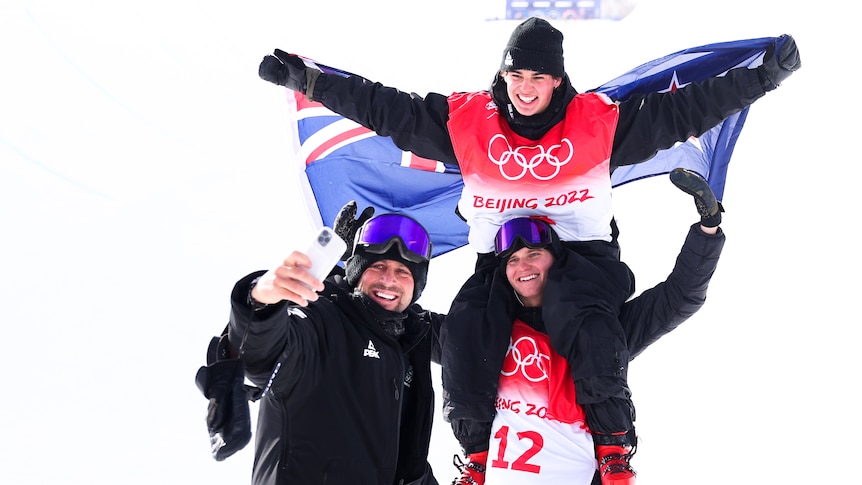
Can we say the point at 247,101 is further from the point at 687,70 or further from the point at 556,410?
the point at 556,410

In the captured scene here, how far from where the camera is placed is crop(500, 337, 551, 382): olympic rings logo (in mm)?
3510

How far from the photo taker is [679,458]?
15.6 feet

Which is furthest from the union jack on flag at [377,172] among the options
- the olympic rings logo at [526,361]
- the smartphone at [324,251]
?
the smartphone at [324,251]

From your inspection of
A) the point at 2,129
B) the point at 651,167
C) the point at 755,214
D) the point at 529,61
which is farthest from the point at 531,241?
the point at 2,129

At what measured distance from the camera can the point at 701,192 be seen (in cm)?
339

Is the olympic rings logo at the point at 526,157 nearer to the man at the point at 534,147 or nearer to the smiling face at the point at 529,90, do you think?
the man at the point at 534,147

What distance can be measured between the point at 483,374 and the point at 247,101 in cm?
324

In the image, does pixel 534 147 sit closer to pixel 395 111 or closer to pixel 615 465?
pixel 395 111

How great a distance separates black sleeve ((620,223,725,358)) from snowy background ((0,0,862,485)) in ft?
4.25

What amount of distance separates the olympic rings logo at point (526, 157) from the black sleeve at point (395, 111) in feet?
0.68

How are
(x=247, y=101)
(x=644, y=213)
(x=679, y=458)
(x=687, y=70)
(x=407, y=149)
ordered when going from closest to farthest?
1. (x=407, y=149)
2. (x=687, y=70)
3. (x=679, y=458)
4. (x=644, y=213)
5. (x=247, y=101)

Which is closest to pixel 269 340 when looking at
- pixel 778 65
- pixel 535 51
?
pixel 535 51

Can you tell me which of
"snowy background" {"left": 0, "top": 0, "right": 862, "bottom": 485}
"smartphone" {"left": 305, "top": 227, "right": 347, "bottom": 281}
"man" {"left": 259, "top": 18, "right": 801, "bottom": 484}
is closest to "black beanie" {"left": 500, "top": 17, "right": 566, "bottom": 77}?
"man" {"left": 259, "top": 18, "right": 801, "bottom": 484}

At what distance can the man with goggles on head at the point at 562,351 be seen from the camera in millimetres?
3342
